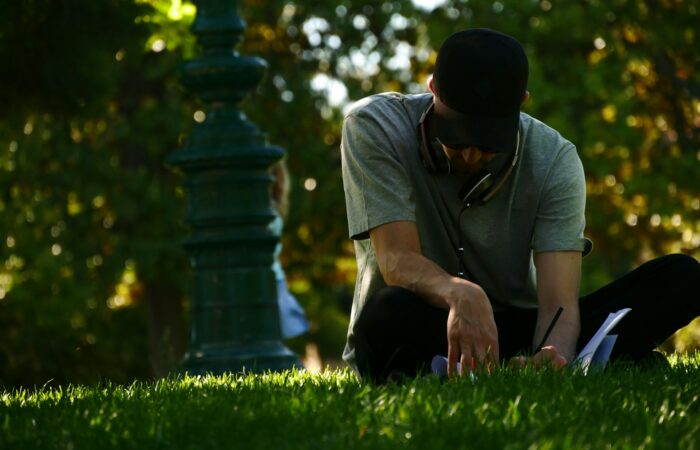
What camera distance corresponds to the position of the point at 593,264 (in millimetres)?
24250

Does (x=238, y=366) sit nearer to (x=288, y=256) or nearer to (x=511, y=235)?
(x=511, y=235)

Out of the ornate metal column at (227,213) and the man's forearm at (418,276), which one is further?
the ornate metal column at (227,213)

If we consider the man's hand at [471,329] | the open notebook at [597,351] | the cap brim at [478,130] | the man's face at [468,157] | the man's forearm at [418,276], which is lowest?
the open notebook at [597,351]

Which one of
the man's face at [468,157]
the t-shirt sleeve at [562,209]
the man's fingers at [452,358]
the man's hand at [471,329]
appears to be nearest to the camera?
the man's hand at [471,329]

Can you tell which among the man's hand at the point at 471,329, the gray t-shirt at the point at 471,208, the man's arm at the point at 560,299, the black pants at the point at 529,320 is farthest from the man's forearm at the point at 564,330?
the man's hand at the point at 471,329

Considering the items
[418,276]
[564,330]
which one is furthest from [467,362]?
[564,330]

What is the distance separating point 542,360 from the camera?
555 centimetres

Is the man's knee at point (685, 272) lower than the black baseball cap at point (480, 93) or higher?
lower

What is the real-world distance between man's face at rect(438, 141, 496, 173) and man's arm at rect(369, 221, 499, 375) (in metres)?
0.31

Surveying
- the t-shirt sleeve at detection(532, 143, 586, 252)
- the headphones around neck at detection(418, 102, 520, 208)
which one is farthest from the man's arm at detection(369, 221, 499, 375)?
the t-shirt sleeve at detection(532, 143, 586, 252)

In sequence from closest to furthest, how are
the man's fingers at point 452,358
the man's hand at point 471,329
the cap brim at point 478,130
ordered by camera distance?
1. the man's hand at point 471,329
2. the man's fingers at point 452,358
3. the cap brim at point 478,130

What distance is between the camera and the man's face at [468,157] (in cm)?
571

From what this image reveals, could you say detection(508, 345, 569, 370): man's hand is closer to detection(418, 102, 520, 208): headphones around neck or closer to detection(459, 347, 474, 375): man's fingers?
detection(459, 347, 474, 375): man's fingers

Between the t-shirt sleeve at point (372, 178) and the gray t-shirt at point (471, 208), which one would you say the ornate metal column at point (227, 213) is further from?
the t-shirt sleeve at point (372, 178)
